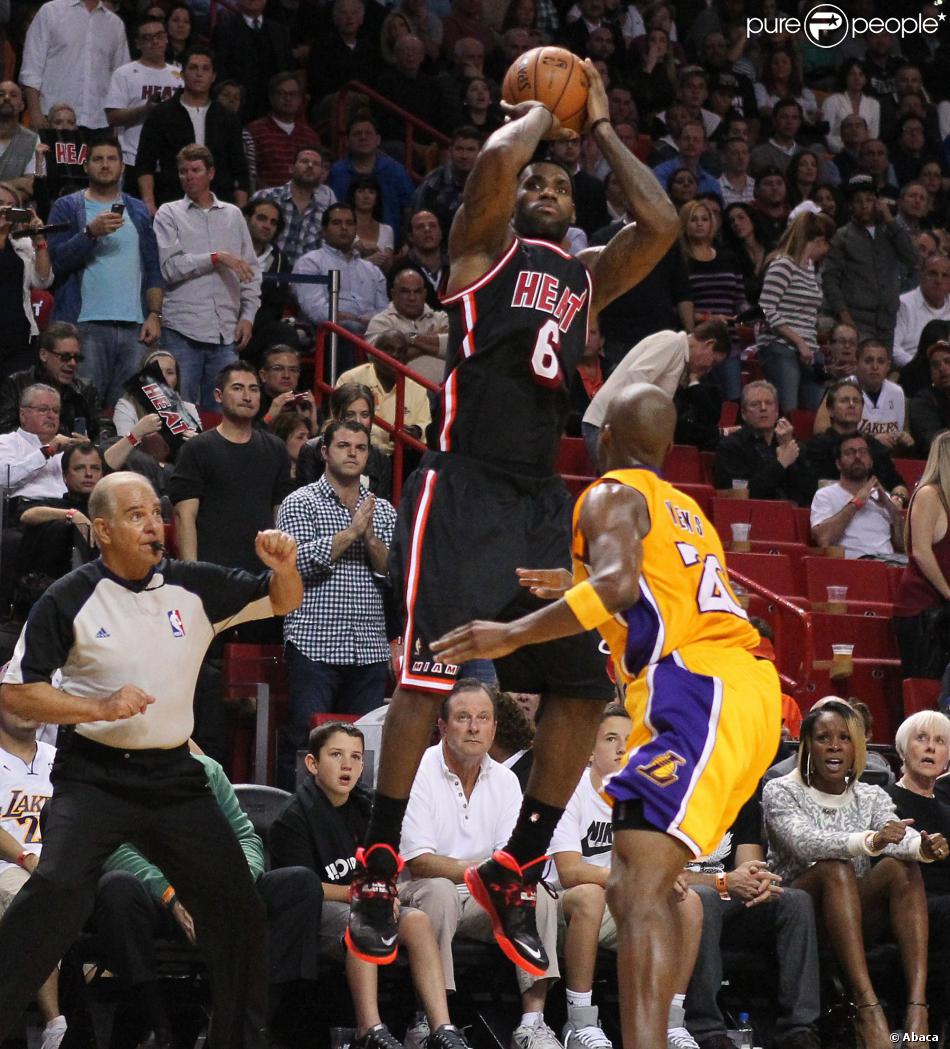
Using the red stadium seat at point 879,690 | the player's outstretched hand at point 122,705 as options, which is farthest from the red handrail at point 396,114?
the player's outstretched hand at point 122,705

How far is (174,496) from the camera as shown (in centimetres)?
905

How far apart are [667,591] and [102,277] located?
6384mm

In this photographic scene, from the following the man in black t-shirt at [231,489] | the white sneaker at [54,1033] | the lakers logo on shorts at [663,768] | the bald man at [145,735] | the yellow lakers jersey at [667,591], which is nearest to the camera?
the lakers logo on shorts at [663,768]

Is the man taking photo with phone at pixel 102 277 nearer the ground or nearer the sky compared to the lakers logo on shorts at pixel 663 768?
nearer the sky

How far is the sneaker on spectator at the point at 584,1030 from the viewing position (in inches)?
277

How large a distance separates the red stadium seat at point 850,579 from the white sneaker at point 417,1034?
480cm

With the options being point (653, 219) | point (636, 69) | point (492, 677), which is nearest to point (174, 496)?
point (492, 677)

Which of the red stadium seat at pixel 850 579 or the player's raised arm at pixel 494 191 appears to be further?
the red stadium seat at pixel 850 579

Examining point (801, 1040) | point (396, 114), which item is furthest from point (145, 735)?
point (396, 114)

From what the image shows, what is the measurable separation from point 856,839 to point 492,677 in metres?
2.04

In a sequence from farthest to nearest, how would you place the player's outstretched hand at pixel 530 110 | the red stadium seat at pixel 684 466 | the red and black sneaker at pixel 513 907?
the red stadium seat at pixel 684 466, the red and black sneaker at pixel 513 907, the player's outstretched hand at pixel 530 110

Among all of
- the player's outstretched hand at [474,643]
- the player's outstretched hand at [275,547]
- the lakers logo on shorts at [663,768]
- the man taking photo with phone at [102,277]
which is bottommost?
the lakers logo on shorts at [663,768]

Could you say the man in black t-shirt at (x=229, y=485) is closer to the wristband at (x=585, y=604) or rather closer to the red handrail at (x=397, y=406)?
the red handrail at (x=397, y=406)

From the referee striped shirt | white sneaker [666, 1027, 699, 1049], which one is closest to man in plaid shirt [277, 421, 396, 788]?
white sneaker [666, 1027, 699, 1049]
